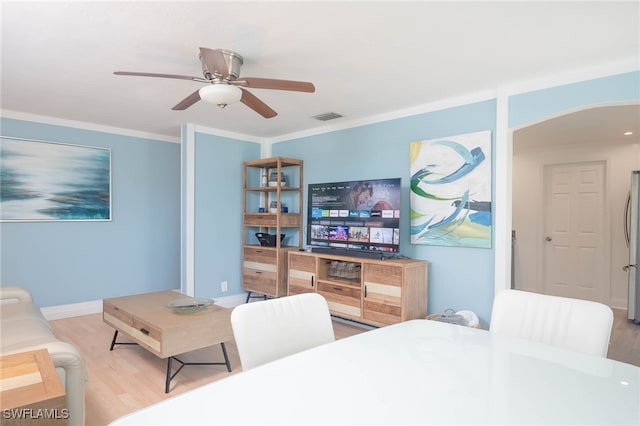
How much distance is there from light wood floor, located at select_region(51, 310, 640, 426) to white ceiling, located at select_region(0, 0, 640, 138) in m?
2.18

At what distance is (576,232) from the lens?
512 centimetres

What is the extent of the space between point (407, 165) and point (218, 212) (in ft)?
7.70

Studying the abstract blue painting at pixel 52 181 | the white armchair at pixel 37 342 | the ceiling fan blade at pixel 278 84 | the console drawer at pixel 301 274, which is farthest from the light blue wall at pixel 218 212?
the ceiling fan blade at pixel 278 84

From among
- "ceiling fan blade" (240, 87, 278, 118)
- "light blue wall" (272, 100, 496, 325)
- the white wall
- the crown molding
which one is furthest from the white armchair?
the white wall

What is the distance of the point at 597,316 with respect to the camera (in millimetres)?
1405

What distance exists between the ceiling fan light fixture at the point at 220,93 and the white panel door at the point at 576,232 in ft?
16.0

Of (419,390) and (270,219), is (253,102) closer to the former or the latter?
(419,390)

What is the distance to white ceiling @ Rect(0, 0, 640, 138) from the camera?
6.21 feet

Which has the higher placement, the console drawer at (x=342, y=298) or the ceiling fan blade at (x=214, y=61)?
the ceiling fan blade at (x=214, y=61)

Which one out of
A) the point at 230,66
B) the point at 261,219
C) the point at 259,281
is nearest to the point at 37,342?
the point at 230,66

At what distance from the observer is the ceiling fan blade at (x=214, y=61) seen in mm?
1907

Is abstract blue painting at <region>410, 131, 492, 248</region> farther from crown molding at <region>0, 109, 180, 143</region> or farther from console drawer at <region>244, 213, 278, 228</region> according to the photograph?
crown molding at <region>0, 109, 180, 143</region>

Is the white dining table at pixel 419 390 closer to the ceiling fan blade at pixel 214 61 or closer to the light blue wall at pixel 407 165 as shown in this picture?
Answer: the ceiling fan blade at pixel 214 61

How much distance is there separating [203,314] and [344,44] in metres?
2.04
